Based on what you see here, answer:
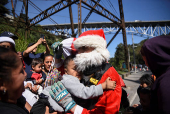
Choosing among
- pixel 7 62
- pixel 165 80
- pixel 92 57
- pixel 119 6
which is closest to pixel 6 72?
pixel 7 62

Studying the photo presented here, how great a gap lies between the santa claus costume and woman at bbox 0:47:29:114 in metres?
0.61

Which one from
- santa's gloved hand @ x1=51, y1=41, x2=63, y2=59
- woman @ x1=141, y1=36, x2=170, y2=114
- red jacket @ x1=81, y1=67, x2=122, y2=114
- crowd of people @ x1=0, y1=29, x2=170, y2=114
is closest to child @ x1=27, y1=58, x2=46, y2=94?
crowd of people @ x1=0, y1=29, x2=170, y2=114

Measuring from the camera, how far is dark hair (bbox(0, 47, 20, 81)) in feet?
2.14

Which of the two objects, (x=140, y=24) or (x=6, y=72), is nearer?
(x=6, y=72)

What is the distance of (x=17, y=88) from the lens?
0.74 metres

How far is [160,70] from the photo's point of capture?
3.11ft

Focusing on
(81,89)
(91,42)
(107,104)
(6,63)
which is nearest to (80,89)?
(81,89)

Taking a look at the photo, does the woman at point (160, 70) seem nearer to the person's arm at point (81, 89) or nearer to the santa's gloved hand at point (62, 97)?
the person's arm at point (81, 89)

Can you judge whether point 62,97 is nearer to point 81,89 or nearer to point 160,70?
point 81,89

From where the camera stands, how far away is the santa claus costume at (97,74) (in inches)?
42.1

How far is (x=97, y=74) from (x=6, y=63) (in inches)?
36.0

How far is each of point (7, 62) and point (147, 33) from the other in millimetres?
31467

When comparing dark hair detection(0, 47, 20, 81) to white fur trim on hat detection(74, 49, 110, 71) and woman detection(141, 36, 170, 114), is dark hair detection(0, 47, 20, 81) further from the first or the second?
woman detection(141, 36, 170, 114)

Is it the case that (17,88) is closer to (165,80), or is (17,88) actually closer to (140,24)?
(165,80)
